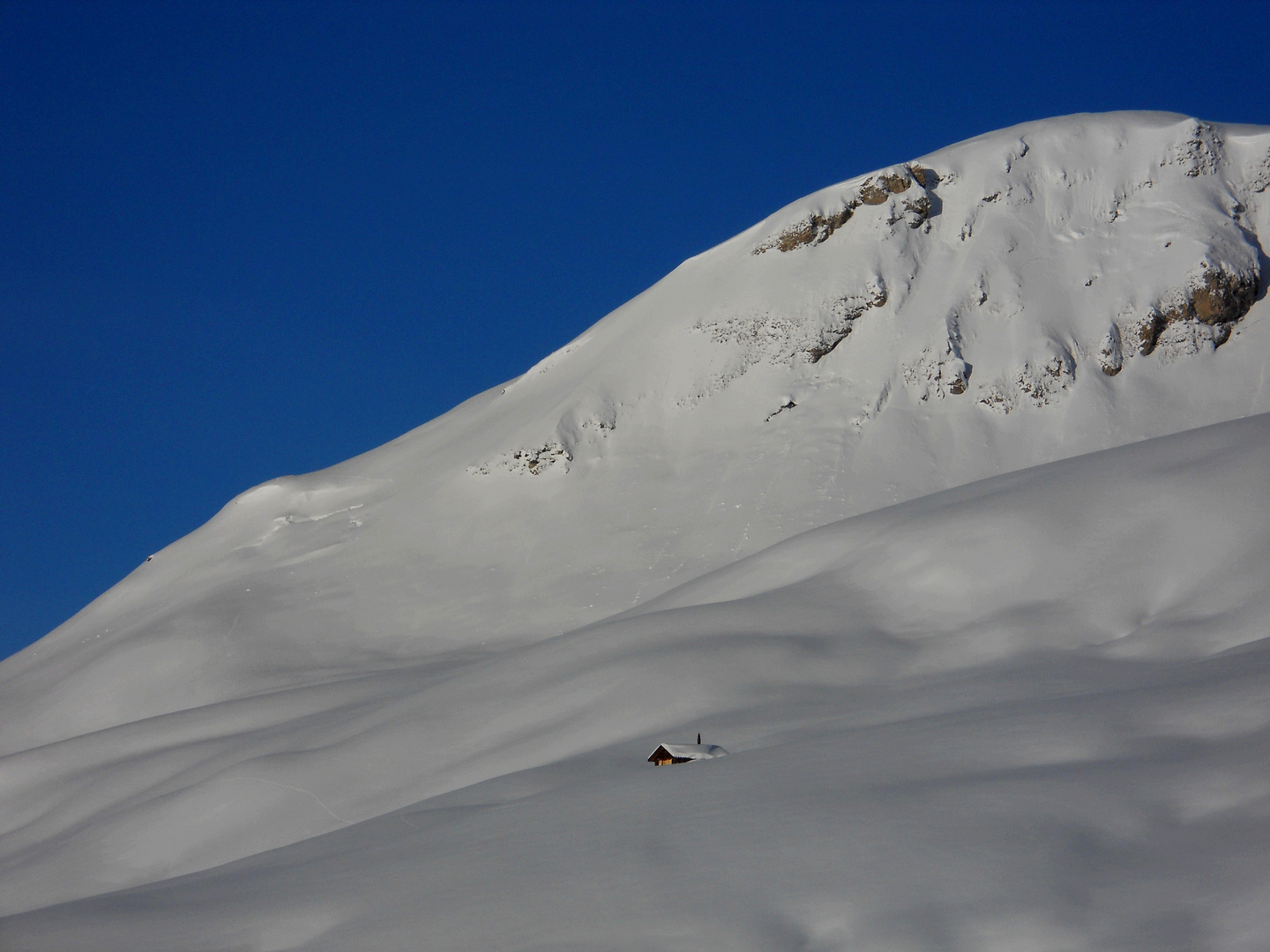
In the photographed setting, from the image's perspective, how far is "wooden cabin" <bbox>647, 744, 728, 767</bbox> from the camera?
22.6m

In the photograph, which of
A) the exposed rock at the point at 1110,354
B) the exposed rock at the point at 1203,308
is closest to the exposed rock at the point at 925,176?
the exposed rock at the point at 1110,354

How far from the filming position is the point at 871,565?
123ft

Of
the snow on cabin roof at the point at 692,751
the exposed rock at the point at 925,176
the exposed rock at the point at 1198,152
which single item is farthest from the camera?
the exposed rock at the point at 925,176

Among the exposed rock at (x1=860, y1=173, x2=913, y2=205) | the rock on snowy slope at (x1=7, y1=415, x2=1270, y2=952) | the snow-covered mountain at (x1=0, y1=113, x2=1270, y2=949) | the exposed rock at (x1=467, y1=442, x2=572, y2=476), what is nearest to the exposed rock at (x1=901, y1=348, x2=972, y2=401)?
the snow-covered mountain at (x1=0, y1=113, x2=1270, y2=949)

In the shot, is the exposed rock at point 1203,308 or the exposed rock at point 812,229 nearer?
the exposed rock at point 1203,308

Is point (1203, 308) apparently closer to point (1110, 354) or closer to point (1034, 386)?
point (1110, 354)

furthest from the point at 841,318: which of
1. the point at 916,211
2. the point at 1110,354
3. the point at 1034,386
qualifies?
the point at 1110,354

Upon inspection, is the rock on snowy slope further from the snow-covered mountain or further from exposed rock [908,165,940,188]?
exposed rock [908,165,940,188]

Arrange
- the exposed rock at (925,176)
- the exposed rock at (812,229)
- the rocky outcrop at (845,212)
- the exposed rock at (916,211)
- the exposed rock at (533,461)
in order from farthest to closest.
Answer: the exposed rock at (925,176) → the exposed rock at (812,229) → the rocky outcrop at (845,212) → the exposed rock at (916,211) → the exposed rock at (533,461)

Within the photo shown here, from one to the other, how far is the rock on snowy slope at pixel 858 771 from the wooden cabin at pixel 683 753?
913 mm

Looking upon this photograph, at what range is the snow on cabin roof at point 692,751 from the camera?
22594 millimetres

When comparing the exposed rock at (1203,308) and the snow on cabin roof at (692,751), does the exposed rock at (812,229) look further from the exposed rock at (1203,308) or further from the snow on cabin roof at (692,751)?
the snow on cabin roof at (692,751)

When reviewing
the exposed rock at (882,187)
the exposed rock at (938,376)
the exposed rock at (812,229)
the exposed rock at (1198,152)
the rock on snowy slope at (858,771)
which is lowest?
the rock on snowy slope at (858,771)

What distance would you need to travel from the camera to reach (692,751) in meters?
22.8
